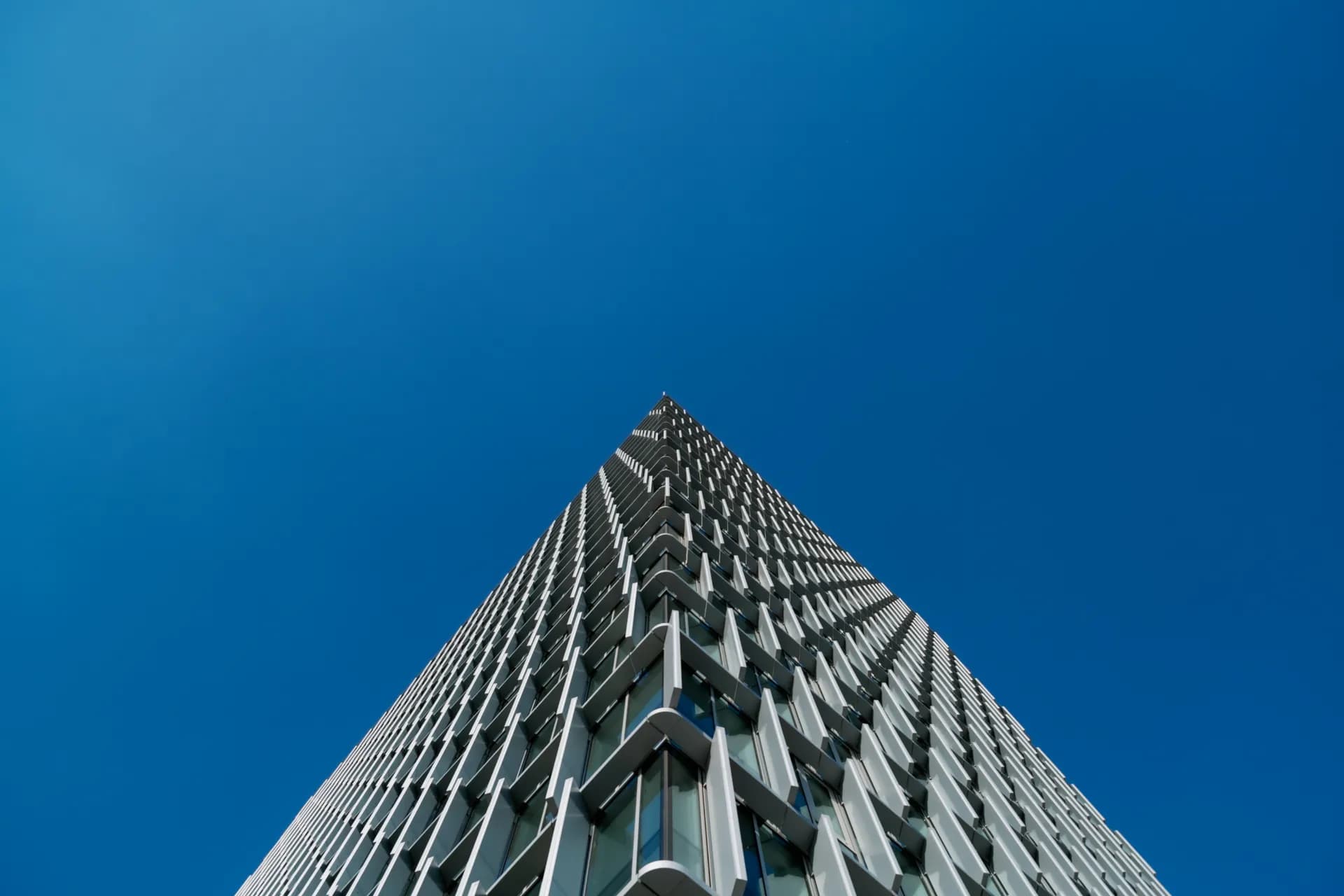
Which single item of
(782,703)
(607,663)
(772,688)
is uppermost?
(772,688)

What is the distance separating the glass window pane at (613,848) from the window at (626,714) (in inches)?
65.0

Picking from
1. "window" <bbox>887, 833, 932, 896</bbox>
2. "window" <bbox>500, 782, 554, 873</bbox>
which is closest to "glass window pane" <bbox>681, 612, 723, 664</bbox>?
"window" <bbox>500, 782, 554, 873</bbox>

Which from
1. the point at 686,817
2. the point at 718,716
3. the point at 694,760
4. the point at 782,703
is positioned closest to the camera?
the point at 686,817

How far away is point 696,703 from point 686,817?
314 centimetres

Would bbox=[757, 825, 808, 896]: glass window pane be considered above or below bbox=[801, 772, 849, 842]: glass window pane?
below

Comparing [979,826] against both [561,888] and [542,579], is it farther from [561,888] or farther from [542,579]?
[542,579]

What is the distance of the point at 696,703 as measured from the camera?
43.1 ft

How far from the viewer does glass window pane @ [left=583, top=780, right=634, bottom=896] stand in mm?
9383

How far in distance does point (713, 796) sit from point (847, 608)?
83.3 ft

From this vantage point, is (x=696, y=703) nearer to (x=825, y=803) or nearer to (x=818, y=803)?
(x=818, y=803)

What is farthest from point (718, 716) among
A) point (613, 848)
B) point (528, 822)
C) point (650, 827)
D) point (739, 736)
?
point (528, 822)

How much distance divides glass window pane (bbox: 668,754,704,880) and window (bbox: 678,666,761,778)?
45.5 inches

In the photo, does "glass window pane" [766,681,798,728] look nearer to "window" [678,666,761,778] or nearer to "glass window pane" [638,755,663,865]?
"window" [678,666,761,778]

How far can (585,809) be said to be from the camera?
10953mm
